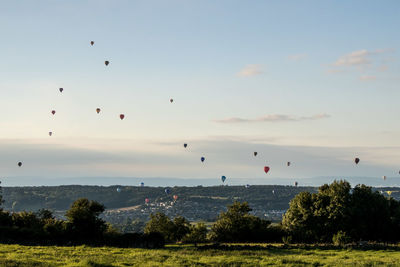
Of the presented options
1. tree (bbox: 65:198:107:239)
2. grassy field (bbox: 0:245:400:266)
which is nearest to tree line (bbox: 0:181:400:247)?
tree (bbox: 65:198:107:239)

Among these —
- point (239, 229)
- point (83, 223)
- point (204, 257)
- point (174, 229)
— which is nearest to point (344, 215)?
point (239, 229)

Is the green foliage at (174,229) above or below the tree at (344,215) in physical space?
below

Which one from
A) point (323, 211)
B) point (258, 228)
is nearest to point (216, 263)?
point (258, 228)

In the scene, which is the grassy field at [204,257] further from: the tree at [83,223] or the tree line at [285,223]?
the tree at [83,223]

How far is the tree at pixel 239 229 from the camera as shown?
65938 mm

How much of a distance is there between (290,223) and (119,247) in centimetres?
3461

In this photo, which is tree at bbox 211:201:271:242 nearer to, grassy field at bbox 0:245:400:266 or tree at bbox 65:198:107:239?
grassy field at bbox 0:245:400:266

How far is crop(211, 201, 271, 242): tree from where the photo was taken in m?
65.9

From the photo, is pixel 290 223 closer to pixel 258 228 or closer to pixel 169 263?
pixel 258 228

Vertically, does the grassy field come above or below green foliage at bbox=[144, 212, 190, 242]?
above

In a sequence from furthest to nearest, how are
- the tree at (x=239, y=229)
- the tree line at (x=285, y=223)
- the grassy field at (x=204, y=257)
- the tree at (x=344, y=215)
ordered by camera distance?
1. the tree at (x=344, y=215)
2. the tree at (x=239, y=229)
3. the tree line at (x=285, y=223)
4. the grassy field at (x=204, y=257)

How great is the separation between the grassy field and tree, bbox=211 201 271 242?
53.2ft

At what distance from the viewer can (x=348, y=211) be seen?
72000 millimetres

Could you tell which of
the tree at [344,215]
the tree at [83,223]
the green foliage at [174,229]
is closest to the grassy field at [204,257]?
the tree at [83,223]
